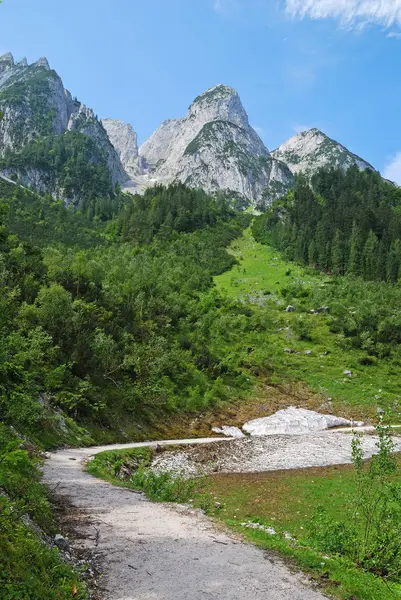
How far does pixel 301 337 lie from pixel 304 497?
5350 centimetres

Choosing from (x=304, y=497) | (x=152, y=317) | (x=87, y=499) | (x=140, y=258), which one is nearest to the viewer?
(x=87, y=499)

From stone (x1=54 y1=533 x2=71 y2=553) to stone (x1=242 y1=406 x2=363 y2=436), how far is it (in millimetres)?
33548

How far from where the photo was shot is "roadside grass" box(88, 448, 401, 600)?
9.86 m

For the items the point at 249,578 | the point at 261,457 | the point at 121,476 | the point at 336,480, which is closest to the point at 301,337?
the point at 261,457

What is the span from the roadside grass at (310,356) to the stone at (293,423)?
3799mm

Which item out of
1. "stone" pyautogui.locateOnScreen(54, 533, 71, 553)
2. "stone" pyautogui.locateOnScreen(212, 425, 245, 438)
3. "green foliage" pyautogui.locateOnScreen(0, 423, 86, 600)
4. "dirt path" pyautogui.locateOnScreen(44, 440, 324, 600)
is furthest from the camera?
"stone" pyautogui.locateOnScreen(212, 425, 245, 438)

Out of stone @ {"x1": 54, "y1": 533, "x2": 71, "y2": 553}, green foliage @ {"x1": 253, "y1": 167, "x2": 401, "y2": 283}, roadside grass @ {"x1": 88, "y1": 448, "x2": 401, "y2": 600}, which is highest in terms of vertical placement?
green foliage @ {"x1": 253, "y1": 167, "x2": 401, "y2": 283}

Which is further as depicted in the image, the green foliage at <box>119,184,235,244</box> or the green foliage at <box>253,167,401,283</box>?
the green foliage at <box>119,184,235,244</box>

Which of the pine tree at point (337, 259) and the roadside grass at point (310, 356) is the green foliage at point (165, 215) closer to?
the roadside grass at point (310, 356)

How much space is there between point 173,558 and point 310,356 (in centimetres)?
5908

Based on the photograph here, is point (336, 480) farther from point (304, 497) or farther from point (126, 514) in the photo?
point (126, 514)

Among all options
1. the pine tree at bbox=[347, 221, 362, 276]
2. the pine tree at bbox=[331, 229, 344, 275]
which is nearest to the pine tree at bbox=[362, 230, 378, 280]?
the pine tree at bbox=[347, 221, 362, 276]

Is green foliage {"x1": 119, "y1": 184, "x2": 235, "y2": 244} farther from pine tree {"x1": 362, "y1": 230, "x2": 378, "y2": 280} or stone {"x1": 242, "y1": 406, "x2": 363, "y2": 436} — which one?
stone {"x1": 242, "y1": 406, "x2": 363, "y2": 436}

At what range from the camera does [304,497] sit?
68.8 ft
